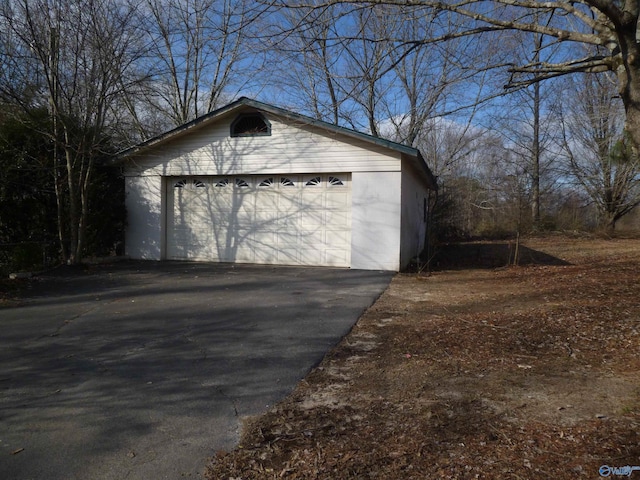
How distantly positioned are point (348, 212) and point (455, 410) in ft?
28.3

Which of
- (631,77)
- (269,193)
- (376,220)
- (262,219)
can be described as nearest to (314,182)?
(269,193)

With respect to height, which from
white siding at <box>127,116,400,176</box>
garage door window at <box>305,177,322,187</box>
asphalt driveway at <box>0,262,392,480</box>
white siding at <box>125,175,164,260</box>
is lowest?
asphalt driveway at <box>0,262,392,480</box>

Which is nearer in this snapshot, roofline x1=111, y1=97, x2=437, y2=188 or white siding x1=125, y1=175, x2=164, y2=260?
roofline x1=111, y1=97, x2=437, y2=188

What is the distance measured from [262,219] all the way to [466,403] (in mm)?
9545

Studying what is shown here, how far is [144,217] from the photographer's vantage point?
13133 millimetres

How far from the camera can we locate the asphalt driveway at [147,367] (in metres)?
2.84

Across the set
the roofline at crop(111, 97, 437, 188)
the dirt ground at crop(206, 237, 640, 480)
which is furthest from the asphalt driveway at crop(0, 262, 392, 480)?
the roofline at crop(111, 97, 437, 188)

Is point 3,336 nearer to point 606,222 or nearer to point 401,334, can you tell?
point 401,334

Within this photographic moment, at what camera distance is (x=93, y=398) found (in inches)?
143

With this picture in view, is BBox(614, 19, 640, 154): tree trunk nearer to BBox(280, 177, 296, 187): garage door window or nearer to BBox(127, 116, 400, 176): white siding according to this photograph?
BBox(127, 116, 400, 176): white siding

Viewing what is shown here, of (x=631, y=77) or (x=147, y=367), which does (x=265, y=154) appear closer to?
(x=147, y=367)

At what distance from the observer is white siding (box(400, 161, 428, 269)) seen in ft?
38.6

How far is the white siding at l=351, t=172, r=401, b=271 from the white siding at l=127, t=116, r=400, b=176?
32cm

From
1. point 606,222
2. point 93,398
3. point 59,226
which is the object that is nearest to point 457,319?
point 93,398
